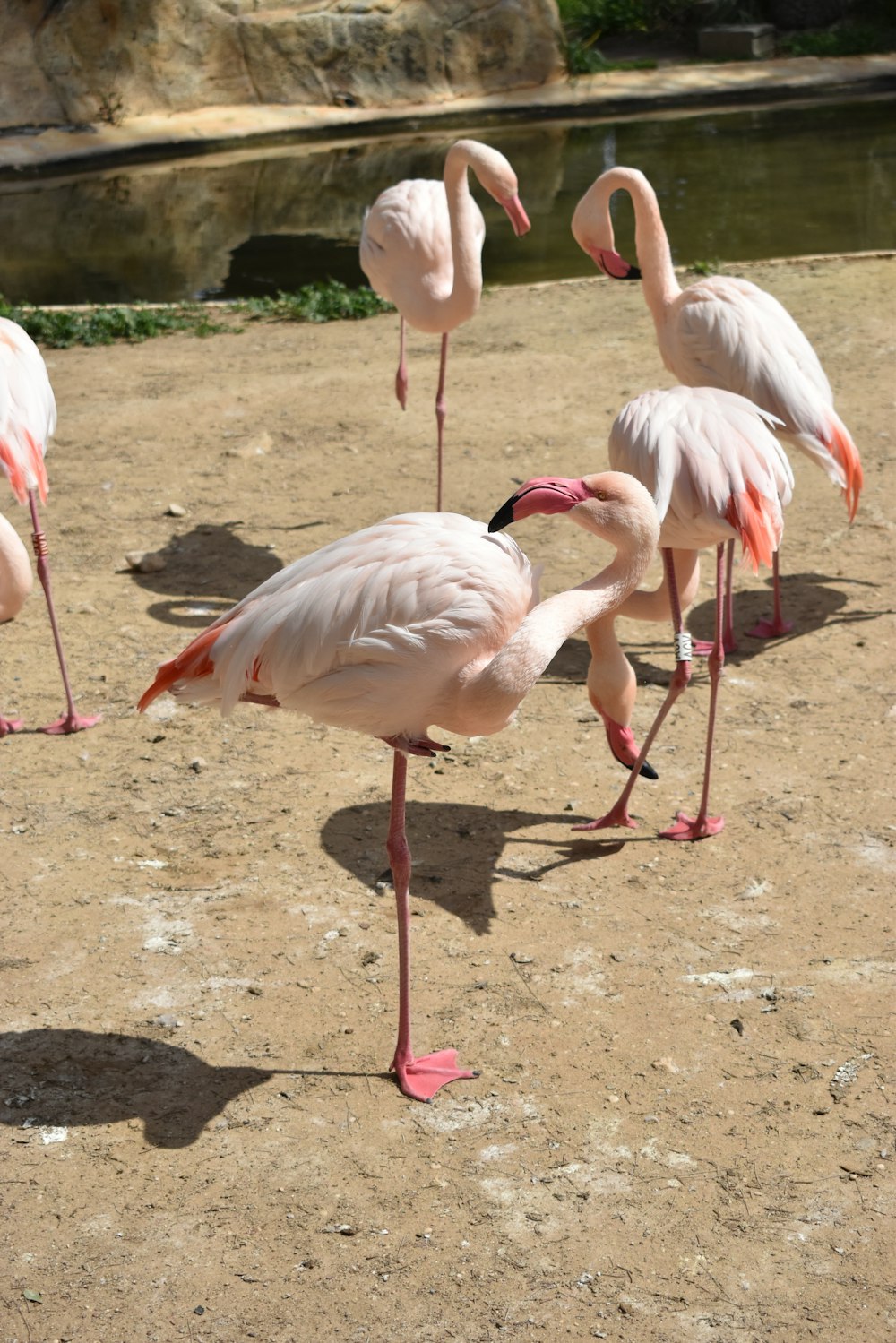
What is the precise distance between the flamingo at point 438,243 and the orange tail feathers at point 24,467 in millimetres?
1883

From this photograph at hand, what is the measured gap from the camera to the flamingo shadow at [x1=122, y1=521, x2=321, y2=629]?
524 centimetres

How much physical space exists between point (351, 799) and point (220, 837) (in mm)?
429

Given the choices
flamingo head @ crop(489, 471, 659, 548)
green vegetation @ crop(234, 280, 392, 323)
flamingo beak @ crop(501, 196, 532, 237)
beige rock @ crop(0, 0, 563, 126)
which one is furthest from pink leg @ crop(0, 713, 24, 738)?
beige rock @ crop(0, 0, 563, 126)

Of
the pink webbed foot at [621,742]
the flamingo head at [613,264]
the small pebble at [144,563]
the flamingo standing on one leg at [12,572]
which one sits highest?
the flamingo head at [613,264]

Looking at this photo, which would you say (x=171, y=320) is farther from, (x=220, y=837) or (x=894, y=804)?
(x=894, y=804)

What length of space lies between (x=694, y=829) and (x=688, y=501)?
94cm

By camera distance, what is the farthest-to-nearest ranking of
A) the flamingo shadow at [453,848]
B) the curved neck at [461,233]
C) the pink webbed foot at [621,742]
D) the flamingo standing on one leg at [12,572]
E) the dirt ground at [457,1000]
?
the curved neck at [461,233] → the flamingo standing on one leg at [12,572] → the pink webbed foot at [621,742] → the flamingo shadow at [453,848] → the dirt ground at [457,1000]

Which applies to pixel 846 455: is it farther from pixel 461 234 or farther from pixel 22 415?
pixel 22 415

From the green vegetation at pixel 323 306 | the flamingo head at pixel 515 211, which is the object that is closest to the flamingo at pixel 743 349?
the flamingo head at pixel 515 211

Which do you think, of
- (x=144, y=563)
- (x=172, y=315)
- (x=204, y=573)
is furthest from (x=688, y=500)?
(x=172, y=315)

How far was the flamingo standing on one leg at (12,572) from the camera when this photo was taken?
417 centimetres

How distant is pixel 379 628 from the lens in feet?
9.49

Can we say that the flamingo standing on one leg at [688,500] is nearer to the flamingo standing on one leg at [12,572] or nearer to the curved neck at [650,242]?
the curved neck at [650,242]

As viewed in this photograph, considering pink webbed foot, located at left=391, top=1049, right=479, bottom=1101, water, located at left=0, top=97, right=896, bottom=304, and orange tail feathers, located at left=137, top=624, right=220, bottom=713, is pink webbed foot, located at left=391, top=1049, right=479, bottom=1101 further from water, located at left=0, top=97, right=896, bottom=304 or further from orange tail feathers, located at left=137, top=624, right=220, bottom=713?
water, located at left=0, top=97, right=896, bottom=304
